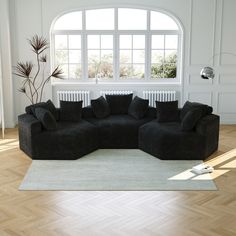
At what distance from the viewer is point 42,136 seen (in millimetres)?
6730

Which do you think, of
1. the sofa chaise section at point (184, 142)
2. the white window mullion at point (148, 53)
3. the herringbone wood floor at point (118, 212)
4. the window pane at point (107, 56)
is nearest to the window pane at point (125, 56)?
the window pane at point (107, 56)

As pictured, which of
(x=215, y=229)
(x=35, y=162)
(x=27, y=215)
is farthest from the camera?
(x=35, y=162)

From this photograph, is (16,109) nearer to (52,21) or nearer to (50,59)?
(50,59)

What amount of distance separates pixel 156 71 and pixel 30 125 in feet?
11.8

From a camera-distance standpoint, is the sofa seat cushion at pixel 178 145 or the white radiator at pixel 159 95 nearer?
the sofa seat cushion at pixel 178 145

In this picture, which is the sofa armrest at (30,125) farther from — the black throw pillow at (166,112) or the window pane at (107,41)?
the window pane at (107,41)

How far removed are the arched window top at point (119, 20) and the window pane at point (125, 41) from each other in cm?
19

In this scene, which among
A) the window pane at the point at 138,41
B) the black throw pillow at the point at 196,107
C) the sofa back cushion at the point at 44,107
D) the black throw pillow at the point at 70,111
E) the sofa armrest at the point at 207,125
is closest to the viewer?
the sofa armrest at the point at 207,125

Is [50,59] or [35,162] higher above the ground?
[50,59]

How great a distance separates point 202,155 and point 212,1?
144 inches

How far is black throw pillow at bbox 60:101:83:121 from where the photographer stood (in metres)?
7.58

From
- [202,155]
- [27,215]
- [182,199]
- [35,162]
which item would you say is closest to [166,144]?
[202,155]

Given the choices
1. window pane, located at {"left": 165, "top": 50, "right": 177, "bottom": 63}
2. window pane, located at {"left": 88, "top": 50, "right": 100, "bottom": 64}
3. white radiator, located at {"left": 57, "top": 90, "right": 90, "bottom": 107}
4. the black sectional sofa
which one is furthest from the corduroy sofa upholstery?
window pane, located at {"left": 165, "top": 50, "right": 177, "bottom": 63}

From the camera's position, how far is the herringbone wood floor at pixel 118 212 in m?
4.43
